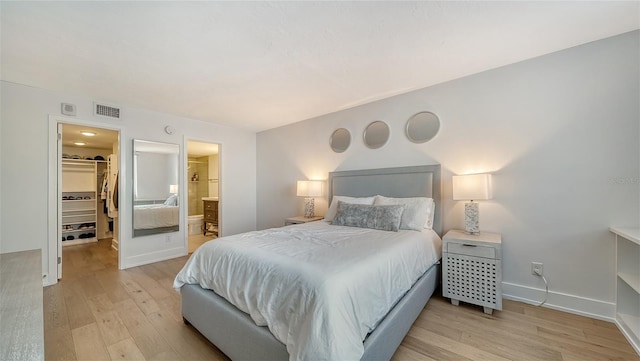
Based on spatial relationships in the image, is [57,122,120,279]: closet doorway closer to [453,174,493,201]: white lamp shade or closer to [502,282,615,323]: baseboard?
[453,174,493,201]: white lamp shade

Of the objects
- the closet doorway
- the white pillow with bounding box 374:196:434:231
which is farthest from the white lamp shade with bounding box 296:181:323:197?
the closet doorway

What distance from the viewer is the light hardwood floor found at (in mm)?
1721

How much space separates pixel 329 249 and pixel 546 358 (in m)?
1.62

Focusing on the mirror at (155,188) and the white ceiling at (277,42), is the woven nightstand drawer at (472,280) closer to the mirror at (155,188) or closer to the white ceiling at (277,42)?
the white ceiling at (277,42)

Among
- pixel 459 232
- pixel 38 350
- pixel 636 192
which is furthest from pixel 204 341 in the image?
pixel 636 192

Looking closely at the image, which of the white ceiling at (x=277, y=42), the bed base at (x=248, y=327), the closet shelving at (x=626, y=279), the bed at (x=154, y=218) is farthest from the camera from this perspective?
the bed at (x=154, y=218)

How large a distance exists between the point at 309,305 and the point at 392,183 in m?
2.33

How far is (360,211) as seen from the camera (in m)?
2.94

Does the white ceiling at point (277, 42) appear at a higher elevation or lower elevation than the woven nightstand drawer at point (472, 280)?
higher

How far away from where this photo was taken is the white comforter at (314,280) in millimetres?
1185

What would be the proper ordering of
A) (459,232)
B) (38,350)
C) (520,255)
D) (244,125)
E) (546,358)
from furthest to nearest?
(244,125)
(459,232)
(520,255)
(546,358)
(38,350)

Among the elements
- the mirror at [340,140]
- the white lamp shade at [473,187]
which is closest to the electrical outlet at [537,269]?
the white lamp shade at [473,187]

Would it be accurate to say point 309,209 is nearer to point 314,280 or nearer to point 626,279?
point 314,280

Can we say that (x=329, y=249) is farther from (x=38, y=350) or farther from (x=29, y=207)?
(x=29, y=207)
